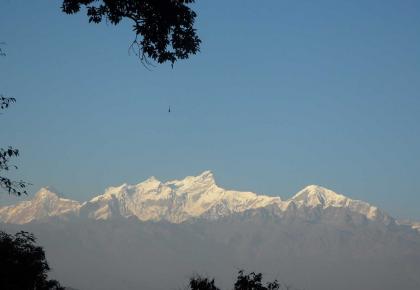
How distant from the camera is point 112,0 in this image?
23.2m

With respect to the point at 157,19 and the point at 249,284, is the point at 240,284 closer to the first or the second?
the point at 249,284

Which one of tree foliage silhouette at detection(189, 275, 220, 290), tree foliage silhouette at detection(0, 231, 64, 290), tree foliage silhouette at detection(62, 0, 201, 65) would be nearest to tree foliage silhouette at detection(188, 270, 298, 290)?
tree foliage silhouette at detection(189, 275, 220, 290)

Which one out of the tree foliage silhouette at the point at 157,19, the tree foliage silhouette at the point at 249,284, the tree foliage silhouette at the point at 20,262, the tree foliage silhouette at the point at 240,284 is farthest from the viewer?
the tree foliage silhouette at the point at 20,262

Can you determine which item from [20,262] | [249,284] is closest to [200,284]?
[249,284]

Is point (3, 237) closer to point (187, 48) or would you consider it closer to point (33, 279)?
point (33, 279)

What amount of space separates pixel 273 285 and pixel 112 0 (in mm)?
39421

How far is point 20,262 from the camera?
71062mm

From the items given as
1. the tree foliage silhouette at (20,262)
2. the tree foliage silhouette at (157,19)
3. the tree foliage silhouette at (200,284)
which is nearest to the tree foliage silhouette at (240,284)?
the tree foliage silhouette at (200,284)

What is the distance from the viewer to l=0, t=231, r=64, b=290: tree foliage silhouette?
190 ft

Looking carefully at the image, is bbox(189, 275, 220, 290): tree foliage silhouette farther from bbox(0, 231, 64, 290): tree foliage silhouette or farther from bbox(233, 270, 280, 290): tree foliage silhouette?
bbox(0, 231, 64, 290): tree foliage silhouette

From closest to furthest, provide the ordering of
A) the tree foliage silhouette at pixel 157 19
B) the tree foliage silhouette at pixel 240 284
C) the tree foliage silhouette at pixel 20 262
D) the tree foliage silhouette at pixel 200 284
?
the tree foliage silhouette at pixel 157 19 < the tree foliage silhouette at pixel 200 284 < the tree foliage silhouette at pixel 240 284 < the tree foliage silhouette at pixel 20 262

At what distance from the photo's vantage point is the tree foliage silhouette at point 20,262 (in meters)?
58.1

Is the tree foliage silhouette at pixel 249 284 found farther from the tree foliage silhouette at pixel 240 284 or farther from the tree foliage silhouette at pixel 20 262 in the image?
the tree foliage silhouette at pixel 20 262

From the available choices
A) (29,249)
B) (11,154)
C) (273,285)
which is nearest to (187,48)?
(11,154)
